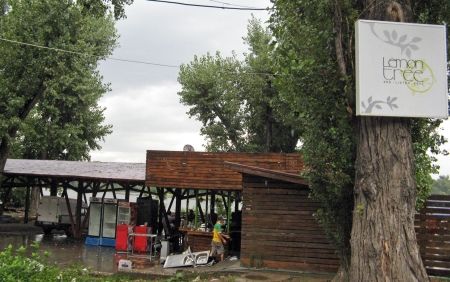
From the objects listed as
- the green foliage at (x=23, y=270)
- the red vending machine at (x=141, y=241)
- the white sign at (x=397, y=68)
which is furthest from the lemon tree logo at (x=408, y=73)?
the red vending machine at (x=141, y=241)

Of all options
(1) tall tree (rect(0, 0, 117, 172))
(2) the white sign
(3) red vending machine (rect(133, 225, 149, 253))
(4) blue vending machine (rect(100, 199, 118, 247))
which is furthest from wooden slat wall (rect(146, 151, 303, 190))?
(2) the white sign

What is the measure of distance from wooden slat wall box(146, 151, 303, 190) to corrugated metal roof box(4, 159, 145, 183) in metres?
2.51

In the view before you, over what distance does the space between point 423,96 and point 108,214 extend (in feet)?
60.3

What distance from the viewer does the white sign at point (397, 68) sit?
7.53 metres

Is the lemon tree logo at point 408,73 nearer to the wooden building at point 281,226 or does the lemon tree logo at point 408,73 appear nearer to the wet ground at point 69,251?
the wooden building at point 281,226

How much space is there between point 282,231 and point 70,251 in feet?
33.2

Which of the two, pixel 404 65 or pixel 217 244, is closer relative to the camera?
pixel 404 65

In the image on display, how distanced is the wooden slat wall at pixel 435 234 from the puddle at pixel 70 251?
9121mm

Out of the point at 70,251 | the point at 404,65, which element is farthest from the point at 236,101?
the point at 404,65

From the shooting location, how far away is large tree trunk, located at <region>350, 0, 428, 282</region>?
692 cm

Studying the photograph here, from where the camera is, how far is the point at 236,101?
37.0 m

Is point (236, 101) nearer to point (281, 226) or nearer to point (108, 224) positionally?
point (108, 224)

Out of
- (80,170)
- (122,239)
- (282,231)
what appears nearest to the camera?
(282,231)

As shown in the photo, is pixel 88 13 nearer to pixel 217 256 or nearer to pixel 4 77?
pixel 217 256
